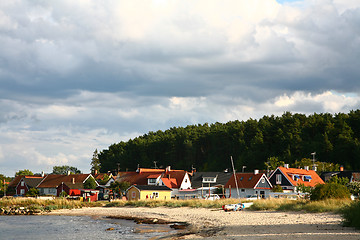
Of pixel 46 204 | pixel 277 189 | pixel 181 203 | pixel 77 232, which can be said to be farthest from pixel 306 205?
pixel 46 204

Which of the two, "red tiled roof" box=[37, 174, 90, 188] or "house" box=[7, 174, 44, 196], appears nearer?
"red tiled roof" box=[37, 174, 90, 188]

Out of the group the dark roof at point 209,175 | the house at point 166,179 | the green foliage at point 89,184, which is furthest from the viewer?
the green foliage at point 89,184

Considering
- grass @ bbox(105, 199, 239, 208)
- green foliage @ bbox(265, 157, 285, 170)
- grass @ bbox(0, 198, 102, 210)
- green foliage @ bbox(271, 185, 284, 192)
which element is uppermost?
green foliage @ bbox(265, 157, 285, 170)

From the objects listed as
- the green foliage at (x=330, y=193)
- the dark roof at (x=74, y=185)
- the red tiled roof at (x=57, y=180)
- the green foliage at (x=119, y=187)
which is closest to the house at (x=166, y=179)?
the dark roof at (x=74, y=185)

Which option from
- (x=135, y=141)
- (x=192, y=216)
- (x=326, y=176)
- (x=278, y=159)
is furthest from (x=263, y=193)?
(x=135, y=141)

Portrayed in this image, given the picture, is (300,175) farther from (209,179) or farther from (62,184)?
(62,184)

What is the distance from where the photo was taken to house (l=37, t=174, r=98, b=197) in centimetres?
9631

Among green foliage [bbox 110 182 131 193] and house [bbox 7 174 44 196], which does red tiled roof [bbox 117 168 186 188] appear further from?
house [bbox 7 174 44 196]

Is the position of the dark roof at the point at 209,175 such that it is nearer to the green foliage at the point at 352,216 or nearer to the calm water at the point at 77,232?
the calm water at the point at 77,232

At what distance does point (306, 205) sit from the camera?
38.9 meters

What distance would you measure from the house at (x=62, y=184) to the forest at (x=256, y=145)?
110ft

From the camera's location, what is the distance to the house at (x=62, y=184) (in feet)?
316

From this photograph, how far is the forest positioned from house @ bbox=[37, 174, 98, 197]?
33.4 meters

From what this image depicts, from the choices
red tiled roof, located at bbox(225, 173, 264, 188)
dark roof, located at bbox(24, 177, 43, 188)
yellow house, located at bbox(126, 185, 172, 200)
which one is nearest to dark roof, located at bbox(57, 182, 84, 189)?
dark roof, located at bbox(24, 177, 43, 188)
